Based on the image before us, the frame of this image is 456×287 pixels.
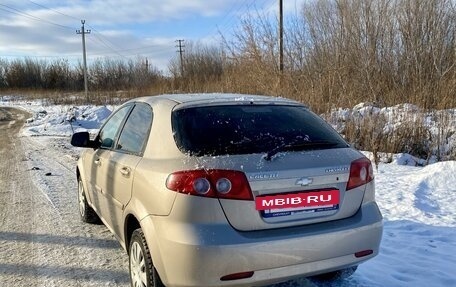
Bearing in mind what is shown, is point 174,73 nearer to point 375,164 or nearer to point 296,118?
point 375,164

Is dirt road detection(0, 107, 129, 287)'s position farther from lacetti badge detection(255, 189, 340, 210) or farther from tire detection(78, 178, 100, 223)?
lacetti badge detection(255, 189, 340, 210)

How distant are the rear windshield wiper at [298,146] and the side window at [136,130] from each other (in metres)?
1.04

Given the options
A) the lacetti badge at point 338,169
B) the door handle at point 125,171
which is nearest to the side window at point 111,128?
the door handle at point 125,171

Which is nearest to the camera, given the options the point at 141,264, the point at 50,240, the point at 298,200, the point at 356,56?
the point at 298,200

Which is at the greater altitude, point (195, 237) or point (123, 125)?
point (123, 125)

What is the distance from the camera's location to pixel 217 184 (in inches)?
101

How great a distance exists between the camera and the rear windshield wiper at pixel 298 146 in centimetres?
275

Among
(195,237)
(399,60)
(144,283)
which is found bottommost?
(144,283)

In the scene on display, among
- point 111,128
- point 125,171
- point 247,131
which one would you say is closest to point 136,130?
point 125,171

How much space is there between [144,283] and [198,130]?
46.4 inches

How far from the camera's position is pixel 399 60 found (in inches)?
643

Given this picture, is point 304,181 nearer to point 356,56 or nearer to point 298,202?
point 298,202

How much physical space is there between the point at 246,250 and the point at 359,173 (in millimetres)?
1008

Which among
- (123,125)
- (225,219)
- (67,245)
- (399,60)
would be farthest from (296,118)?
(399,60)
